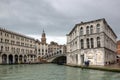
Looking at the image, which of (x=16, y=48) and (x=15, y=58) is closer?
(x=16, y=48)

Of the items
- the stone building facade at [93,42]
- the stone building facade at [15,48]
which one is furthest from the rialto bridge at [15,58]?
the stone building facade at [93,42]

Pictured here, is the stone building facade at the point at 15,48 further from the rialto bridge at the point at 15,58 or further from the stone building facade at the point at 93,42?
the stone building facade at the point at 93,42

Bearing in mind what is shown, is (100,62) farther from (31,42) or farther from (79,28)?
(31,42)

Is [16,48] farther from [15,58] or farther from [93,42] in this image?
[93,42]

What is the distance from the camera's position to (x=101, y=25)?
40.5 meters

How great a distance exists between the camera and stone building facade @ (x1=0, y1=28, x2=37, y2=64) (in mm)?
73500

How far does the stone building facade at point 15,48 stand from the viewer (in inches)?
2894

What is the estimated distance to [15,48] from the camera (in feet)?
273

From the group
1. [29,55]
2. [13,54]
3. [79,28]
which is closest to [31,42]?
[29,55]

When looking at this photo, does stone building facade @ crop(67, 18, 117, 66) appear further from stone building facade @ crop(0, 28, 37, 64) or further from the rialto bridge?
the rialto bridge

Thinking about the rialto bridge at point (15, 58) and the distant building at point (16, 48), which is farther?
the rialto bridge at point (15, 58)

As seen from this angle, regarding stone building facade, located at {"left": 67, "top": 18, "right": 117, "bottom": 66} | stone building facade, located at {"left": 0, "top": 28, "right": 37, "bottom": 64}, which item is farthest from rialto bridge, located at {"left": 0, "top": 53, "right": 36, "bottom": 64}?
stone building facade, located at {"left": 67, "top": 18, "right": 117, "bottom": 66}

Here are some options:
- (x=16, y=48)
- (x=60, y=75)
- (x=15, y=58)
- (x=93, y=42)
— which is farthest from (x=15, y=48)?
(x=60, y=75)

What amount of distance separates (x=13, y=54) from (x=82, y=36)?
41.9 m
